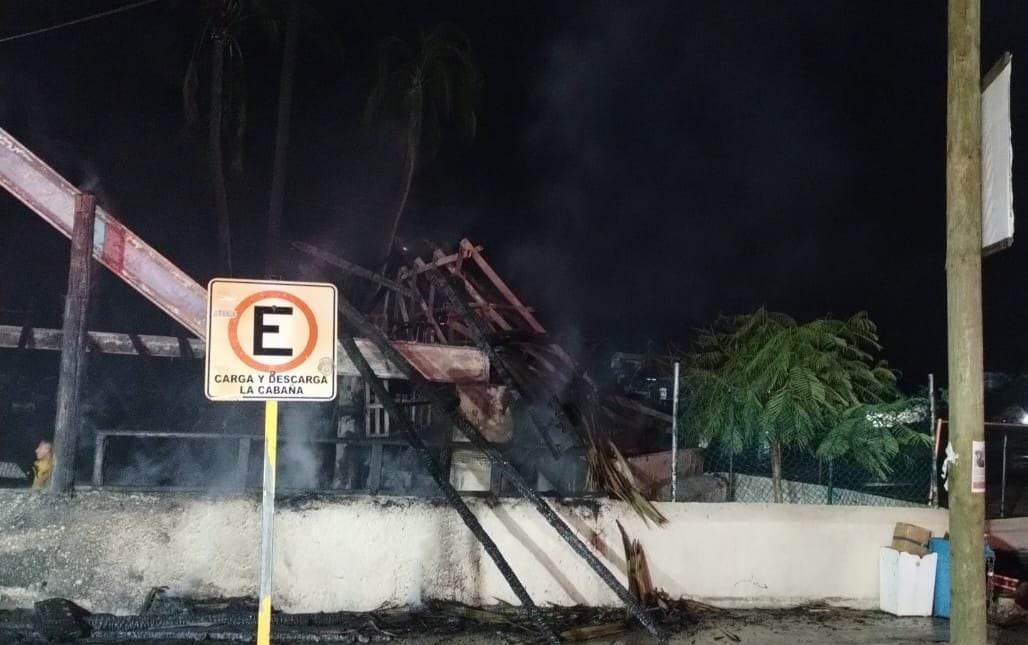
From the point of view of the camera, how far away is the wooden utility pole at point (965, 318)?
4.91 metres

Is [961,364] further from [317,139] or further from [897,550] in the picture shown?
[317,139]

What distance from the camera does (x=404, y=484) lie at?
8.73 m

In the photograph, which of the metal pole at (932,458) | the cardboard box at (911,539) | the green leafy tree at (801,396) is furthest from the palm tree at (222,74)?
the cardboard box at (911,539)

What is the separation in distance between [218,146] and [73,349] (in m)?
9.72

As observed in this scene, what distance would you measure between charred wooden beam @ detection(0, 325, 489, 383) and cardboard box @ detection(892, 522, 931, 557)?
430 cm

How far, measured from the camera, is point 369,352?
800cm

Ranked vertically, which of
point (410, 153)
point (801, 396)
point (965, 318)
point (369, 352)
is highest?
point (410, 153)

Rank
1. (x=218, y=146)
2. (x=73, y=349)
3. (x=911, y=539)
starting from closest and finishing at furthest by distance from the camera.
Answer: (x=73, y=349) < (x=911, y=539) < (x=218, y=146)

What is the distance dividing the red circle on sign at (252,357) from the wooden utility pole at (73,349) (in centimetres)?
306

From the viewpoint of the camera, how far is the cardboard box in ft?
25.8

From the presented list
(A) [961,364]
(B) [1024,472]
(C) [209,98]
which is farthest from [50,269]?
(B) [1024,472]

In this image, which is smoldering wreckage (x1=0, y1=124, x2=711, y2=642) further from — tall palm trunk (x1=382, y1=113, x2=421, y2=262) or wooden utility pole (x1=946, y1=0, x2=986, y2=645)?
tall palm trunk (x1=382, y1=113, x2=421, y2=262)

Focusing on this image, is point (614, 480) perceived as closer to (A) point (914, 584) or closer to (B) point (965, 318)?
(A) point (914, 584)

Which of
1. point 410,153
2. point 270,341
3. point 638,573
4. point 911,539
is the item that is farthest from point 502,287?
point 410,153
